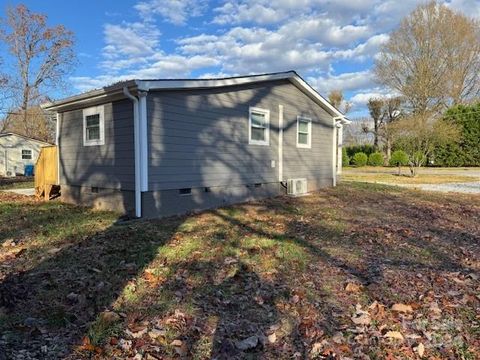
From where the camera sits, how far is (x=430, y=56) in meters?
31.8

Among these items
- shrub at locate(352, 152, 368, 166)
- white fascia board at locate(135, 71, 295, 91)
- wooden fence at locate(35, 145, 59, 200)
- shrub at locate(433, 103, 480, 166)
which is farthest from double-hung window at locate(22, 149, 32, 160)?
shrub at locate(433, 103, 480, 166)

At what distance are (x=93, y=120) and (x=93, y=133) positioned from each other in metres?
0.32

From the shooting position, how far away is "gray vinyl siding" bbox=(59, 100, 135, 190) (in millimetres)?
8398

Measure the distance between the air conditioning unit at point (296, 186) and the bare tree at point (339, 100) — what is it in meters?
34.3

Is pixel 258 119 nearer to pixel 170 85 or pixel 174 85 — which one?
pixel 174 85

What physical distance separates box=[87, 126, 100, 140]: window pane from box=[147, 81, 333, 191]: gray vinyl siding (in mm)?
2230

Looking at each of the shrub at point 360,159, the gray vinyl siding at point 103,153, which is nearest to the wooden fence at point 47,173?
the gray vinyl siding at point 103,153

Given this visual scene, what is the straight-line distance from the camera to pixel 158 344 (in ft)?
10.1

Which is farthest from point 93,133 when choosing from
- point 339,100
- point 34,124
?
point 339,100

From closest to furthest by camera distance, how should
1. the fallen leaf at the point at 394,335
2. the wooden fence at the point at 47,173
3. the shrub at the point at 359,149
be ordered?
the fallen leaf at the point at 394,335, the wooden fence at the point at 47,173, the shrub at the point at 359,149

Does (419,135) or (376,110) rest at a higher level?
(376,110)

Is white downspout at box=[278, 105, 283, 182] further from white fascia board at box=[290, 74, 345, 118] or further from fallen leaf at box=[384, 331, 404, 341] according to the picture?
fallen leaf at box=[384, 331, 404, 341]

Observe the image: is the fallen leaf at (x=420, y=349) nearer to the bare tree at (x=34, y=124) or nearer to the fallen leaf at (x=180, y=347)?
the fallen leaf at (x=180, y=347)

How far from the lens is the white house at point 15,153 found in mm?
28141
